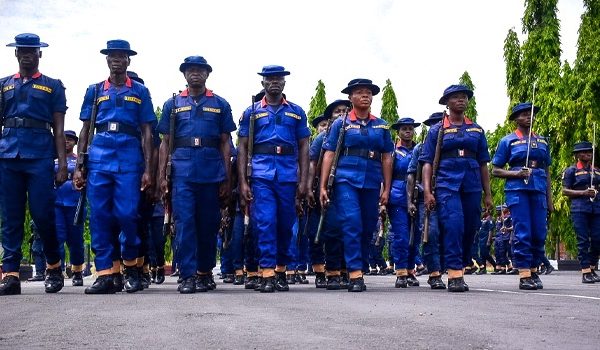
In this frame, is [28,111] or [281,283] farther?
[281,283]

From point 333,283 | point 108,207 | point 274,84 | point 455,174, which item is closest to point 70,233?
point 108,207

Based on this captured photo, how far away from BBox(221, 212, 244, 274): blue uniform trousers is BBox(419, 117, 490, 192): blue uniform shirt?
4.40 meters

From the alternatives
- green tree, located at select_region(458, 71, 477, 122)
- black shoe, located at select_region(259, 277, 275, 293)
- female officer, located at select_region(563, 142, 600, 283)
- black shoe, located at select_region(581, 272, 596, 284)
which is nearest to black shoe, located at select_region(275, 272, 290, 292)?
black shoe, located at select_region(259, 277, 275, 293)

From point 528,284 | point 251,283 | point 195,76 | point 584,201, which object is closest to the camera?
point 195,76

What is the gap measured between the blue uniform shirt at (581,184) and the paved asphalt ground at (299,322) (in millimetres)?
6959

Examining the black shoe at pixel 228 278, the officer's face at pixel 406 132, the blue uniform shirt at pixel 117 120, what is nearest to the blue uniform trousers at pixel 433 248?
the officer's face at pixel 406 132

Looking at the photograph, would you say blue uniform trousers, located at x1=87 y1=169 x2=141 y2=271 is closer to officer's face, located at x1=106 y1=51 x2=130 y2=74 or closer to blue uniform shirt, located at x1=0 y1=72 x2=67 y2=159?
blue uniform shirt, located at x1=0 y1=72 x2=67 y2=159

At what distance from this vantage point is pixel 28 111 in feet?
32.5

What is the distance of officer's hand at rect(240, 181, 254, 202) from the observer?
10680mm

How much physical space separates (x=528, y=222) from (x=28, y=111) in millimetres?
5969

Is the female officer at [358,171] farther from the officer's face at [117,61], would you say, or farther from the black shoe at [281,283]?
the officer's face at [117,61]

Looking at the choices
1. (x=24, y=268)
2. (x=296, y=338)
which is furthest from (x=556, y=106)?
(x=296, y=338)

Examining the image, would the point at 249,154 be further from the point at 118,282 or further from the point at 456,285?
the point at 456,285

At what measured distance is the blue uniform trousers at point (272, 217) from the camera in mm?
10578
